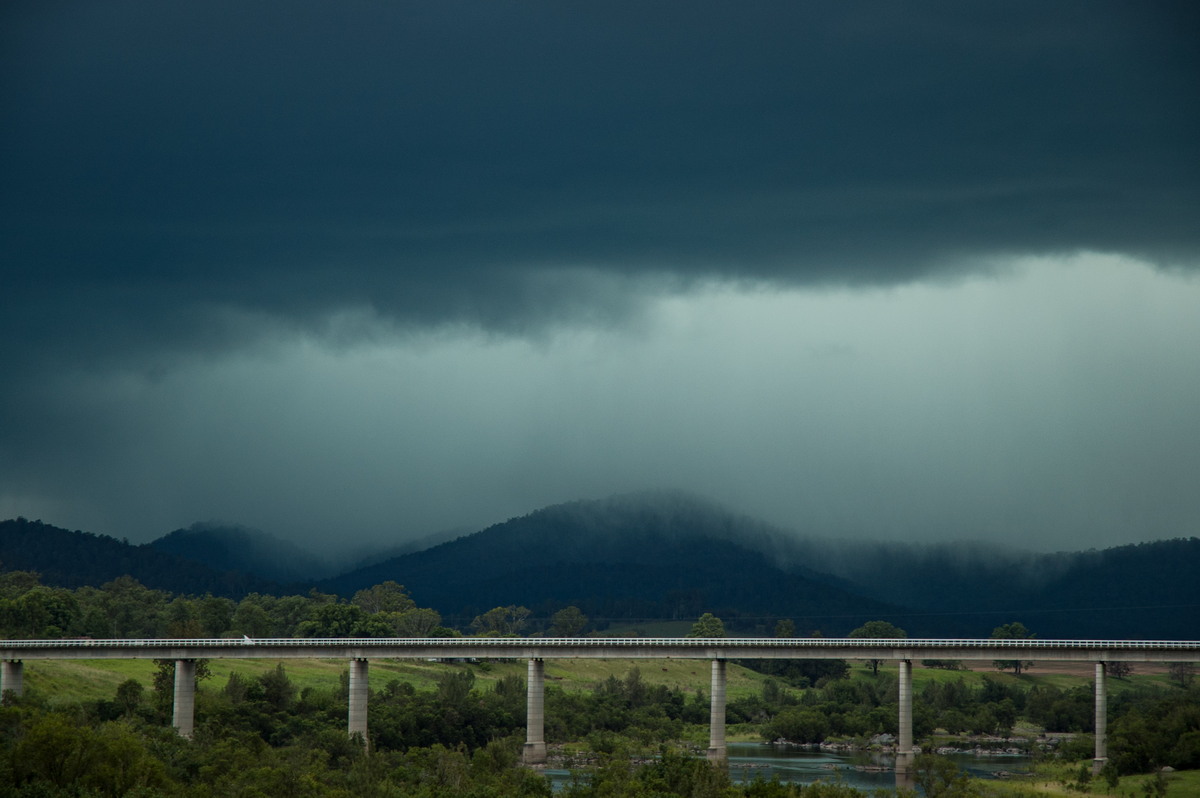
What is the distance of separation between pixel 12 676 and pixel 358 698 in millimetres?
42634

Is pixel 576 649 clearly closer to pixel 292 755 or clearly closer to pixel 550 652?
pixel 550 652

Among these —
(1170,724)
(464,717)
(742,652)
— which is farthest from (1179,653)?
(464,717)

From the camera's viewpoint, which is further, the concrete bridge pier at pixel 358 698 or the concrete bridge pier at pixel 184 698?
the concrete bridge pier at pixel 358 698

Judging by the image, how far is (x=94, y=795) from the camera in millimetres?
103375

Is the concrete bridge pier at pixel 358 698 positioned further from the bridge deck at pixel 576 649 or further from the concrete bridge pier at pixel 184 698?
the concrete bridge pier at pixel 184 698

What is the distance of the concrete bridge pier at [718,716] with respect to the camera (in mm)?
171625

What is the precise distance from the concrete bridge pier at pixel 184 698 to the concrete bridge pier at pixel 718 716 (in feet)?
199

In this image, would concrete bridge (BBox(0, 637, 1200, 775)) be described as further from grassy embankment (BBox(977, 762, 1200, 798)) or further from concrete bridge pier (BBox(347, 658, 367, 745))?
grassy embankment (BBox(977, 762, 1200, 798))

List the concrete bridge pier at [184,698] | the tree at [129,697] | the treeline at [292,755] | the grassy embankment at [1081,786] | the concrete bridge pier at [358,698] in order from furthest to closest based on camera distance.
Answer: the concrete bridge pier at [358,698], the tree at [129,697], the concrete bridge pier at [184,698], the grassy embankment at [1081,786], the treeline at [292,755]

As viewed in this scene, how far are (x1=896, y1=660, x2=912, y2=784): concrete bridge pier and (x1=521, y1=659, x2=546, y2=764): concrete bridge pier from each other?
42.2m

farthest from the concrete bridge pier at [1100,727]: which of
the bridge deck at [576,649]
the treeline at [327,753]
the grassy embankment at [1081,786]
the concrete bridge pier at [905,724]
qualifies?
the concrete bridge pier at [905,724]

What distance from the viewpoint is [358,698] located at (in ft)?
581

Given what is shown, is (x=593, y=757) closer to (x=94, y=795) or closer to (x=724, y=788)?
(x=724, y=788)

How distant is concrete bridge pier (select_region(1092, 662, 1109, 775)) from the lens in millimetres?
160387
